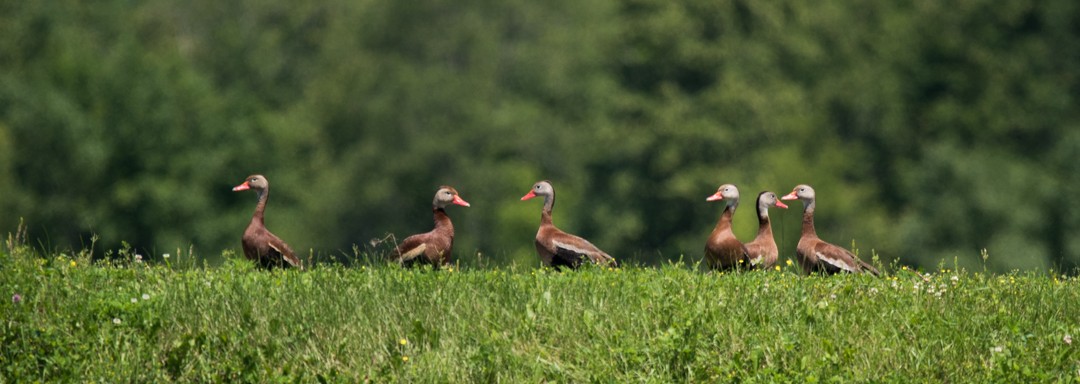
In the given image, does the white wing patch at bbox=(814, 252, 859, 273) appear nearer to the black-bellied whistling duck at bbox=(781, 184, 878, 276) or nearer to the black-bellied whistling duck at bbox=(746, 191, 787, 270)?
the black-bellied whistling duck at bbox=(781, 184, 878, 276)

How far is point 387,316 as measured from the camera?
12797 millimetres

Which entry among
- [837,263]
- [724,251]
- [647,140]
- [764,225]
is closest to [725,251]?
[724,251]

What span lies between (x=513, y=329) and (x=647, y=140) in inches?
→ 1332

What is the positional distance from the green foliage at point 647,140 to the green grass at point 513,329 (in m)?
28.0

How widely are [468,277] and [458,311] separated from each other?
977mm

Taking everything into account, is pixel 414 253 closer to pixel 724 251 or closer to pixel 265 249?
pixel 265 249

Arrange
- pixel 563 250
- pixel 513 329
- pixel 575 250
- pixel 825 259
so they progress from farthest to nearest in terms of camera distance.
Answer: pixel 563 250 → pixel 575 250 → pixel 825 259 → pixel 513 329

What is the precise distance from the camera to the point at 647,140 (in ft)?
152

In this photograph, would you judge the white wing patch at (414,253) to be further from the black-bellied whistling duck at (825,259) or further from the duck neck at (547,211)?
the black-bellied whistling duck at (825,259)

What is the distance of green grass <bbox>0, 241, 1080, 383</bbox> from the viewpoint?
12148 mm

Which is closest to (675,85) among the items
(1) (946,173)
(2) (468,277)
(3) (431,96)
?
(1) (946,173)

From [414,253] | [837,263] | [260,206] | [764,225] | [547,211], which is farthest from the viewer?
[547,211]

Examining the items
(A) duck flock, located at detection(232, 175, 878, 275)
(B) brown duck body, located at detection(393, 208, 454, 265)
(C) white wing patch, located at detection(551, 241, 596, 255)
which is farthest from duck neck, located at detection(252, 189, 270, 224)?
(C) white wing patch, located at detection(551, 241, 596, 255)

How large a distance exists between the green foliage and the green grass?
2799cm
